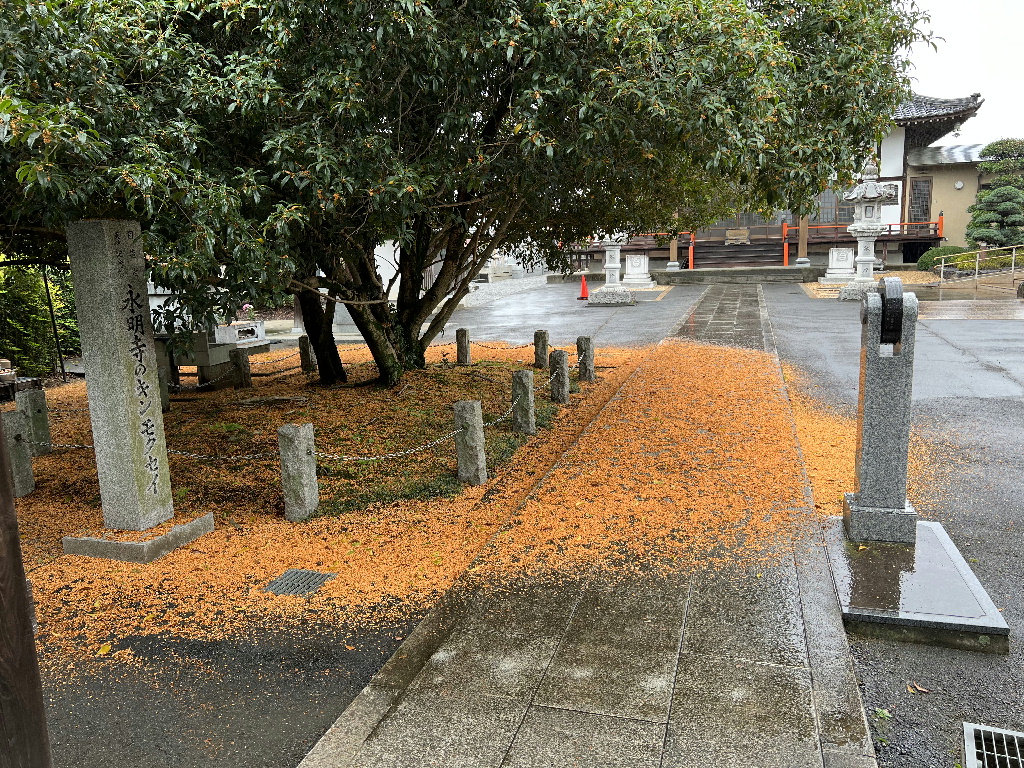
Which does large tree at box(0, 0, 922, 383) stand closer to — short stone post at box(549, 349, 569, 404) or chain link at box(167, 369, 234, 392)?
short stone post at box(549, 349, 569, 404)

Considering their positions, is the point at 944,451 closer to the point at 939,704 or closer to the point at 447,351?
the point at 939,704

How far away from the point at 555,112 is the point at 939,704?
201 inches

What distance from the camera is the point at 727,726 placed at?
134 inches

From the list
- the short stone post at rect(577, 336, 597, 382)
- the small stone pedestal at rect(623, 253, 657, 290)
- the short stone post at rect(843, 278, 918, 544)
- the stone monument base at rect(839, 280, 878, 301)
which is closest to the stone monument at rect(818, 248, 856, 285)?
the stone monument base at rect(839, 280, 878, 301)

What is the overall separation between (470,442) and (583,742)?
13.3 feet

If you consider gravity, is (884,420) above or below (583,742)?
above

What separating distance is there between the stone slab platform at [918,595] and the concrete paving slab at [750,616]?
0.34 metres

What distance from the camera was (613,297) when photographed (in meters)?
25.8

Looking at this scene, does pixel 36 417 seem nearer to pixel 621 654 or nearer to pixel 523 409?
pixel 523 409

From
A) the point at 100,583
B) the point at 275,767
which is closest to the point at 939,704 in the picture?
the point at 275,767

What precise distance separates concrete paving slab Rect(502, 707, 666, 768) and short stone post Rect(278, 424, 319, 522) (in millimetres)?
3551

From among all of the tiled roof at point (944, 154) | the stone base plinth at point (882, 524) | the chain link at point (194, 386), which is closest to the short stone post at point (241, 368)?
the chain link at point (194, 386)

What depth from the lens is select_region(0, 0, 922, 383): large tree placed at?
4.91m

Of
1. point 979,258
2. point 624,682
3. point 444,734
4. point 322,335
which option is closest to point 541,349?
point 322,335
